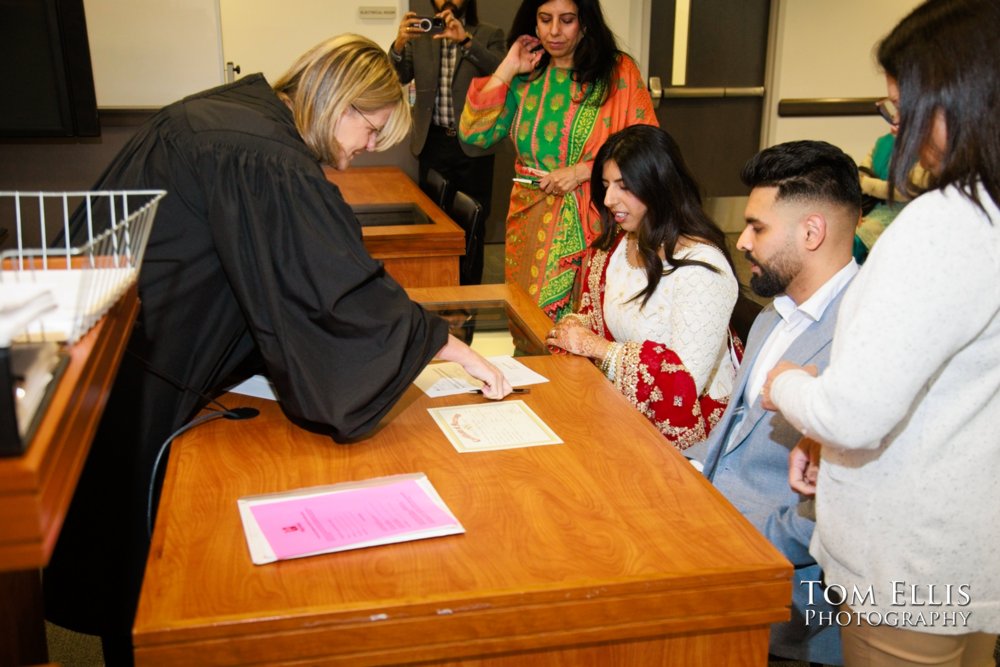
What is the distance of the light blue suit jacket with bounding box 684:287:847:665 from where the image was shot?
5.63ft

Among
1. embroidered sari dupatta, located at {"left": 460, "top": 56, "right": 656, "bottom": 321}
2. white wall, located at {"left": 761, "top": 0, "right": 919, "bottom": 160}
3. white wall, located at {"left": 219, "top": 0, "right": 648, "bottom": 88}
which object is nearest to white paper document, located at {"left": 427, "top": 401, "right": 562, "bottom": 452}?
embroidered sari dupatta, located at {"left": 460, "top": 56, "right": 656, "bottom": 321}

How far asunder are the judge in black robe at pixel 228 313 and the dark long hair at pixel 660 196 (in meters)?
0.67

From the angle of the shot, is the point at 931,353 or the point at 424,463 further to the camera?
the point at 424,463

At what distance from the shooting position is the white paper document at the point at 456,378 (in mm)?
1930

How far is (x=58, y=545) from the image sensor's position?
1.77m

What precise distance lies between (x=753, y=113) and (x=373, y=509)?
5247 millimetres

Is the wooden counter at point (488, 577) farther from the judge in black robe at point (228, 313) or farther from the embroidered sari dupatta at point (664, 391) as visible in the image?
the embroidered sari dupatta at point (664, 391)

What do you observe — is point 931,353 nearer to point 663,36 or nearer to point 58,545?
point 58,545

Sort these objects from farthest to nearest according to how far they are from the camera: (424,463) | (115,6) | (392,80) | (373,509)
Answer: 1. (115,6)
2. (392,80)
3. (424,463)
4. (373,509)

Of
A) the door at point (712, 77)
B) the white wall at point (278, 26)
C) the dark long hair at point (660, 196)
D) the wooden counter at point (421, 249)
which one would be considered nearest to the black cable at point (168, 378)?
the dark long hair at point (660, 196)

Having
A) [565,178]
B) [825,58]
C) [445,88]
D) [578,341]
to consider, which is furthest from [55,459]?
[825,58]

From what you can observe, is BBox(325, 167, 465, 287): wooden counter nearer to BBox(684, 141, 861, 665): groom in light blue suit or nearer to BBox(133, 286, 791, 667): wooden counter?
BBox(684, 141, 861, 665): groom in light blue suit

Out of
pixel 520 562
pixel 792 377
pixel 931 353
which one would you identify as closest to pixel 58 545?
pixel 520 562

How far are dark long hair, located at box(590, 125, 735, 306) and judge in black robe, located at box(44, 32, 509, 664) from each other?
0.67 metres
